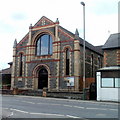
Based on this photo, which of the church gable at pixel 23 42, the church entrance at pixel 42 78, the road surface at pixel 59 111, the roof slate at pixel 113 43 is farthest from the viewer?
the church gable at pixel 23 42

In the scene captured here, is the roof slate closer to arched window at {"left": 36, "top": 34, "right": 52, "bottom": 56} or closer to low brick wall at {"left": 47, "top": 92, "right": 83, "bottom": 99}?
low brick wall at {"left": 47, "top": 92, "right": 83, "bottom": 99}

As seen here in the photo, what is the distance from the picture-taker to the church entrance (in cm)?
3547

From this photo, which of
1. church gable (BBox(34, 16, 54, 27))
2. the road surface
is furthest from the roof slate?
the road surface

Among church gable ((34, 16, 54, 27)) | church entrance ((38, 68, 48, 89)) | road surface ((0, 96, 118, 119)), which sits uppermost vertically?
church gable ((34, 16, 54, 27))

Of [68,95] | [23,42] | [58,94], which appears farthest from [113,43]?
[23,42]

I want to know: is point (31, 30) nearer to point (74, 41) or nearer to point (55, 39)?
point (55, 39)

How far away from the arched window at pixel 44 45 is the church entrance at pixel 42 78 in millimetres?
3362

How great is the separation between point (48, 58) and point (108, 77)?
50.0 feet

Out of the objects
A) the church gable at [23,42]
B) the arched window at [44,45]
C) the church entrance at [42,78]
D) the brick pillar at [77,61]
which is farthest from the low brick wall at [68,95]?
the church gable at [23,42]

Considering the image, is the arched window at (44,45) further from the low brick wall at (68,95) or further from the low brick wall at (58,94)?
the low brick wall at (68,95)

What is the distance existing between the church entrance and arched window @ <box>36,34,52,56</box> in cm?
336

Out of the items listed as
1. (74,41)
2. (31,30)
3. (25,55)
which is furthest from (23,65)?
(74,41)

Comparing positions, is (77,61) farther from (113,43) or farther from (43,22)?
(43,22)

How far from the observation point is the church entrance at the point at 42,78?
116 ft
